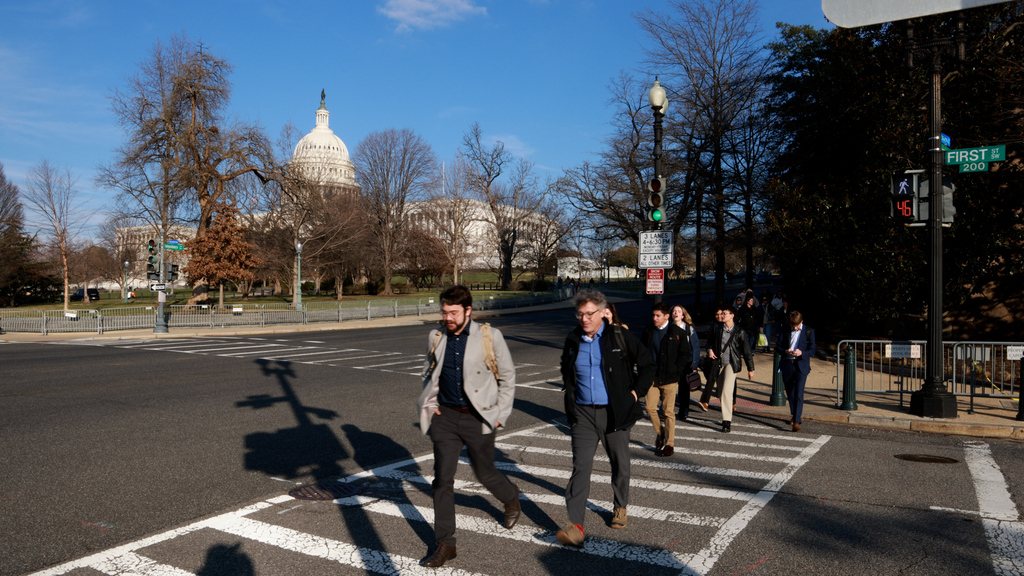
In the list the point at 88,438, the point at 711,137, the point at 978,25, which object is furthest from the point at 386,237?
the point at 88,438

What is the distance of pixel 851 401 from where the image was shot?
11031mm

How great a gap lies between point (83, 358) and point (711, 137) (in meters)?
24.6

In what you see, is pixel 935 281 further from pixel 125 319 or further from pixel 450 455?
pixel 125 319

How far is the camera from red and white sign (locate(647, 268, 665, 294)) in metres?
12.7

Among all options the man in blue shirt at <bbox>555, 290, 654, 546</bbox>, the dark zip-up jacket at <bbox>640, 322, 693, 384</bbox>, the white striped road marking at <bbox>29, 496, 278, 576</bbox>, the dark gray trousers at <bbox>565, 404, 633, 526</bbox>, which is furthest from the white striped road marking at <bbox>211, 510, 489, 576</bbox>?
the dark zip-up jacket at <bbox>640, 322, 693, 384</bbox>

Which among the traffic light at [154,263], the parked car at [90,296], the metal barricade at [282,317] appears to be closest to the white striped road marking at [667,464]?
the traffic light at [154,263]

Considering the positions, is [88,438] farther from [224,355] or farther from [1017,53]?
[1017,53]

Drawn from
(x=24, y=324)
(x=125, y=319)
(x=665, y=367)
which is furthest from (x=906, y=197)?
(x=24, y=324)

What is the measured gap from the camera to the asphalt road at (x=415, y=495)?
4.96m

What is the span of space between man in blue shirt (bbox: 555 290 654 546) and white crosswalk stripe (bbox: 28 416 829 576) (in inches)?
21.1

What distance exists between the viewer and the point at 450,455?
4980mm

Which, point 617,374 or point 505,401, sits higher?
point 617,374

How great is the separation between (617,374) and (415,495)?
242 cm

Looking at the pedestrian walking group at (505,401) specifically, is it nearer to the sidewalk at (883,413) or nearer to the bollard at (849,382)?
the sidewalk at (883,413)
